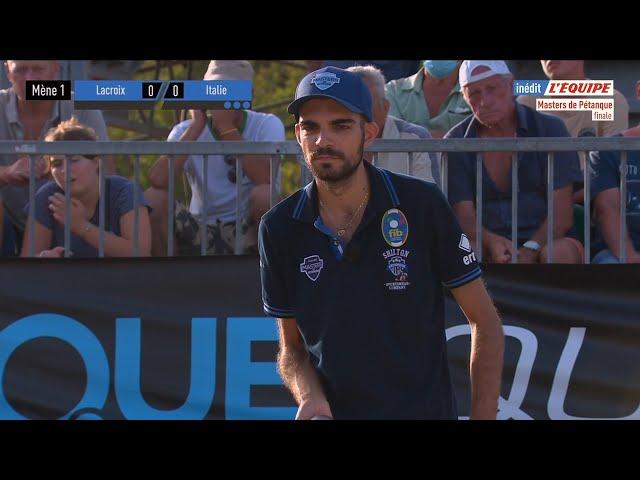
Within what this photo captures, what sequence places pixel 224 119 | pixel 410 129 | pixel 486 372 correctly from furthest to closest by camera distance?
pixel 224 119
pixel 410 129
pixel 486 372

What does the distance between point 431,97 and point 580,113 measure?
1.04 m

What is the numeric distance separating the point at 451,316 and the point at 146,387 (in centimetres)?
175

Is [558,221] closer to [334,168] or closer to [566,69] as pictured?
[566,69]

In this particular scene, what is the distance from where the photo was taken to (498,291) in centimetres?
724

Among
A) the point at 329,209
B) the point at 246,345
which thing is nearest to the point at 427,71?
the point at 246,345

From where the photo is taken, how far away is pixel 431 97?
28.6 feet

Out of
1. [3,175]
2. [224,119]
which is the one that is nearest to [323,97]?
[3,175]

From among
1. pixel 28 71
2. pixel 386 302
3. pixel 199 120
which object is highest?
pixel 28 71

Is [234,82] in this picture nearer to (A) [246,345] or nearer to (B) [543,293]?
(A) [246,345]

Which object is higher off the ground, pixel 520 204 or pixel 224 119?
pixel 224 119

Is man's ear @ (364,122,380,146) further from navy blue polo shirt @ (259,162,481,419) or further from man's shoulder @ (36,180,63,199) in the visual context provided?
man's shoulder @ (36,180,63,199)

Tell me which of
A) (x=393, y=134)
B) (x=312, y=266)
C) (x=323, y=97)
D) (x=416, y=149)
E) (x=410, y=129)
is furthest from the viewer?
(x=410, y=129)

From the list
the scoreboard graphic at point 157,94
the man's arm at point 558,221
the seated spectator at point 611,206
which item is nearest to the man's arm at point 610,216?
the seated spectator at point 611,206

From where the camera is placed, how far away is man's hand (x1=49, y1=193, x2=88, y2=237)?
738 centimetres
